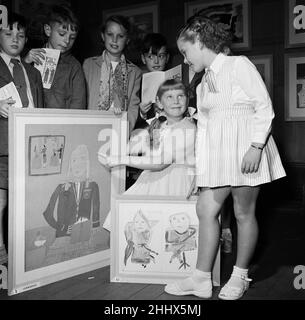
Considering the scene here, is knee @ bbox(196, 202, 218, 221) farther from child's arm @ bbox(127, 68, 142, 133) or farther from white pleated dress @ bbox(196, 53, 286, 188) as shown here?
child's arm @ bbox(127, 68, 142, 133)

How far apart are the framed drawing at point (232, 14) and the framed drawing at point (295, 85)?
0.93 feet

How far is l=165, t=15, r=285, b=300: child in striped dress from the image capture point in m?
1.33

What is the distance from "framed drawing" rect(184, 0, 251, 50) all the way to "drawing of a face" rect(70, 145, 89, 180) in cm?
131

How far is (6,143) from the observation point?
5.34 feet

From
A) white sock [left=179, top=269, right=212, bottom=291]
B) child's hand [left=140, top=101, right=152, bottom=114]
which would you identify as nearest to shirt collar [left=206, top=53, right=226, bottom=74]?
child's hand [left=140, top=101, right=152, bottom=114]

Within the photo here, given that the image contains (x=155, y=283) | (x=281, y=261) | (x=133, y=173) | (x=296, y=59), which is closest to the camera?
(x=155, y=283)

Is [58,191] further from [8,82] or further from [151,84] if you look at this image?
[151,84]

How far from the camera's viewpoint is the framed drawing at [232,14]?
8.02 ft

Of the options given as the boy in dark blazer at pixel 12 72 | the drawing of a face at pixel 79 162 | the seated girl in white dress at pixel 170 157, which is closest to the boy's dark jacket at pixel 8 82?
the boy in dark blazer at pixel 12 72
